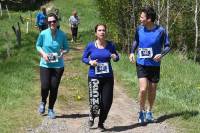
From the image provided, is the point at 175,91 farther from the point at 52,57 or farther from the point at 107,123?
the point at 52,57

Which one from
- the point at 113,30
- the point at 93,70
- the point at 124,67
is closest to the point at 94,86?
the point at 93,70

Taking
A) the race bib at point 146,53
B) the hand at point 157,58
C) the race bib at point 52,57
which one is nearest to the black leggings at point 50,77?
the race bib at point 52,57

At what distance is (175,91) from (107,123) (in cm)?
390

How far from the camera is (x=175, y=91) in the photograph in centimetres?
1384

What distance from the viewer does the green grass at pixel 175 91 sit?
1045cm

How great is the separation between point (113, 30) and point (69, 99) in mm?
15942

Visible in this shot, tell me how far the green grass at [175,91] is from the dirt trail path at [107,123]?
1.51ft

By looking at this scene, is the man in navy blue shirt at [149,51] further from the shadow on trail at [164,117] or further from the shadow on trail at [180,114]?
the shadow on trail at [180,114]

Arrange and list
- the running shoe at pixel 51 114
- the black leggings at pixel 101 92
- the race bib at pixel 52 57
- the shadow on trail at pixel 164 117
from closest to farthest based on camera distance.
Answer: the black leggings at pixel 101 92, the shadow on trail at pixel 164 117, the race bib at pixel 52 57, the running shoe at pixel 51 114

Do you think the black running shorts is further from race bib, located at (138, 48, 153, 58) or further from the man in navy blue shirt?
race bib, located at (138, 48, 153, 58)

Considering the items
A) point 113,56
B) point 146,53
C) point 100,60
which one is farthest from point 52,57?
point 146,53

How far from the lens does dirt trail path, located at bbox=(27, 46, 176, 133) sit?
971 cm

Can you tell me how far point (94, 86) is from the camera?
30.2ft

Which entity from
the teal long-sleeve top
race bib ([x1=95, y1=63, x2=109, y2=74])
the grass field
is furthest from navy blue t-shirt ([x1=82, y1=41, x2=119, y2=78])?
the grass field
